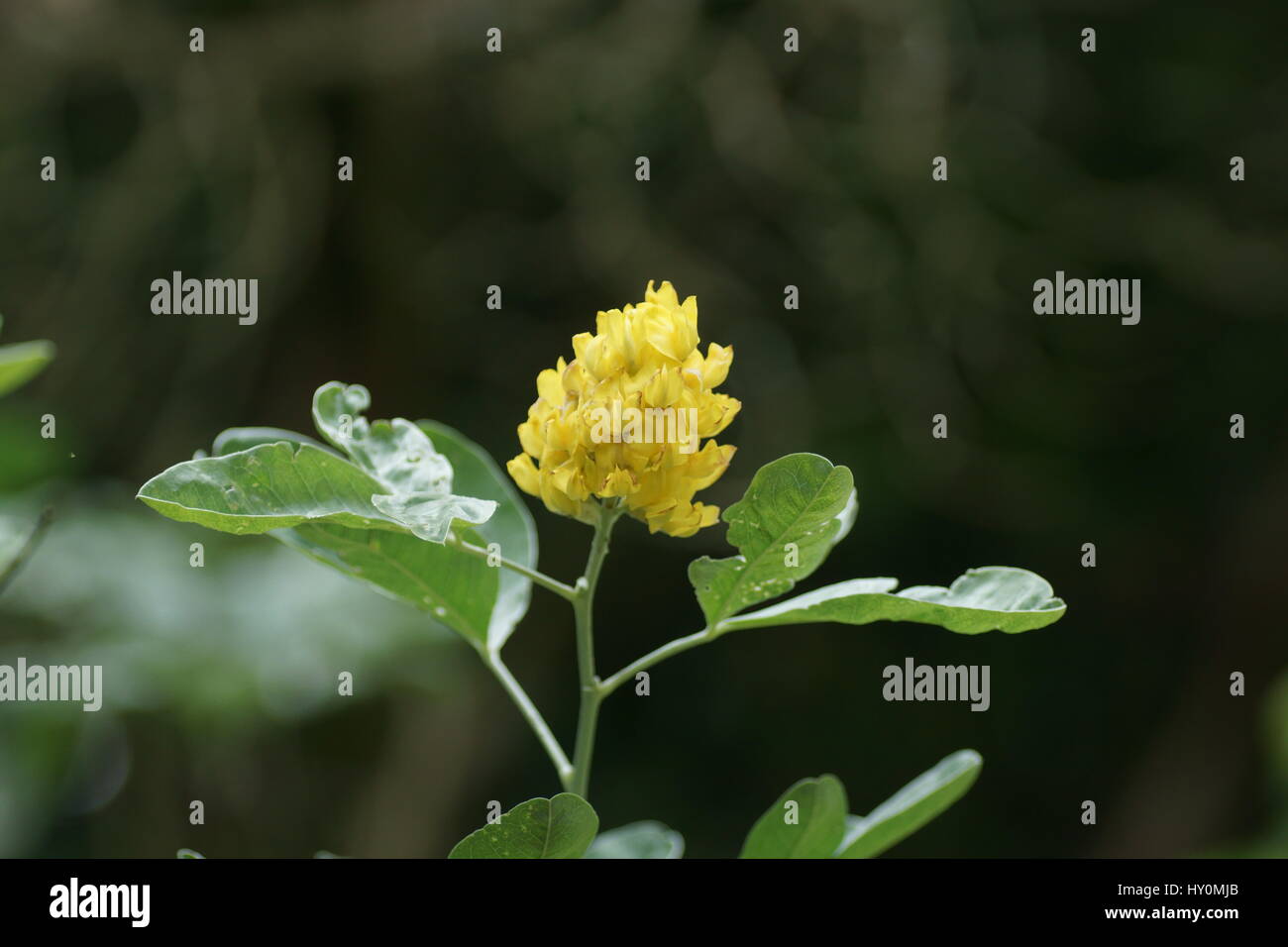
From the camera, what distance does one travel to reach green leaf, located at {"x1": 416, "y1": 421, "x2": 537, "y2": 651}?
870mm

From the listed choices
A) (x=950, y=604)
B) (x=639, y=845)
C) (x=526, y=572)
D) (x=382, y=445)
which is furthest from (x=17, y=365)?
(x=950, y=604)

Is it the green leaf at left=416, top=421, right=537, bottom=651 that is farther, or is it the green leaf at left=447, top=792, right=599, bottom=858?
the green leaf at left=416, top=421, right=537, bottom=651

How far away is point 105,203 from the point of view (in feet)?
9.41

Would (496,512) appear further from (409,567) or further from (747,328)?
(747,328)

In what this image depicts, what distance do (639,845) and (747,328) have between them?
2.20 metres

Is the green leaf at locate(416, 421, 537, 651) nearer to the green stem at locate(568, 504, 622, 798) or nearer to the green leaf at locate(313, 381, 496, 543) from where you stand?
the green leaf at locate(313, 381, 496, 543)

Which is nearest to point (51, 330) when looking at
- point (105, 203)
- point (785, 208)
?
point (105, 203)

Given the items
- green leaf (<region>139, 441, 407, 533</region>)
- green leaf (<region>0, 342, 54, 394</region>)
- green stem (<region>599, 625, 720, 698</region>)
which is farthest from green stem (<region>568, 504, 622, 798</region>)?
green leaf (<region>0, 342, 54, 394</region>)

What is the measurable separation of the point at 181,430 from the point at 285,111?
0.80m

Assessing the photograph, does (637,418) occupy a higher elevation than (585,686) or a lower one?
higher

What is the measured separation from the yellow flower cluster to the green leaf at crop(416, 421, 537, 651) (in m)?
0.16

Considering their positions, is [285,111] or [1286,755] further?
[285,111]

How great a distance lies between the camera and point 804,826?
2.55 feet
